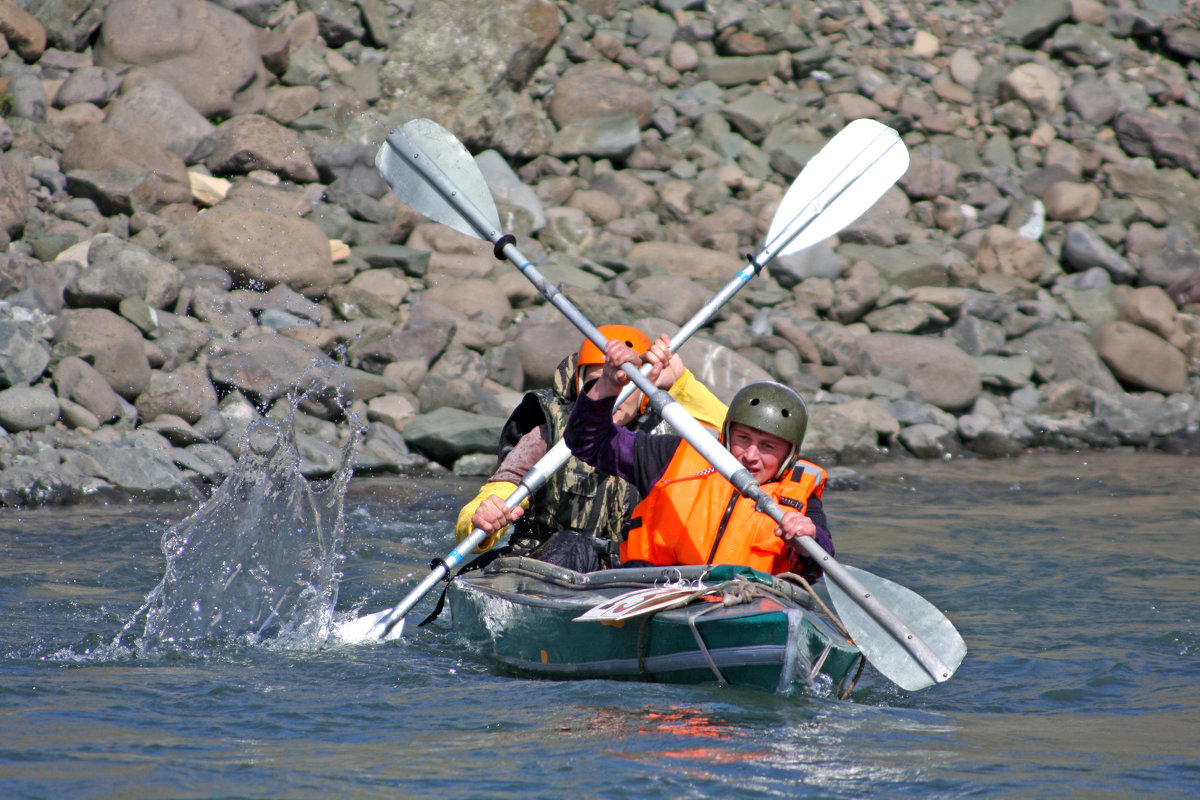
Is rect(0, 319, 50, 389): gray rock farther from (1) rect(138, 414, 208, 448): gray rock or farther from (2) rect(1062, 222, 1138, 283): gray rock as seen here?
(2) rect(1062, 222, 1138, 283): gray rock

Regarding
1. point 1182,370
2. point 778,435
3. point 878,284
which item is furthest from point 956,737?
point 1182,370

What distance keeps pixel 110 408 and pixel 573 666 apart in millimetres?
5249

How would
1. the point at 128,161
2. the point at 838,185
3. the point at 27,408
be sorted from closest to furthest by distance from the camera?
the point at 838,185 → the point at 27,408 → the point at 128,161

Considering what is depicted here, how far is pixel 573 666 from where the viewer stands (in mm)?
4480

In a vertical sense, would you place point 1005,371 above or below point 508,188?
below

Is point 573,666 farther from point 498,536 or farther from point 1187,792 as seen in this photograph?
point 1187,792

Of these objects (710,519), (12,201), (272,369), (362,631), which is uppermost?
(12,201)

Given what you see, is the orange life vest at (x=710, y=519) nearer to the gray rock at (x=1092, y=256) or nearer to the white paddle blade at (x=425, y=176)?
the white paddle blade at (x=425, y=176)

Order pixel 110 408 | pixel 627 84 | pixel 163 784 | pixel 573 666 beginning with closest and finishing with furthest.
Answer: pixel 163 784
pixel 573 666
pixel 110 408
pixel 627 84

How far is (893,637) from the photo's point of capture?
13.8 feet

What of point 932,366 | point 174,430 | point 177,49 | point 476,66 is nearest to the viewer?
point 174,430

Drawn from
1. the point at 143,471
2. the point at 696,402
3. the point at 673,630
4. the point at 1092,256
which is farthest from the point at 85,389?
the point at 1092,256

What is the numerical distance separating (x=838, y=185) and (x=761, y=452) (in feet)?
6.80

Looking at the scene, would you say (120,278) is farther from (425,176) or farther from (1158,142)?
(1158,142)
